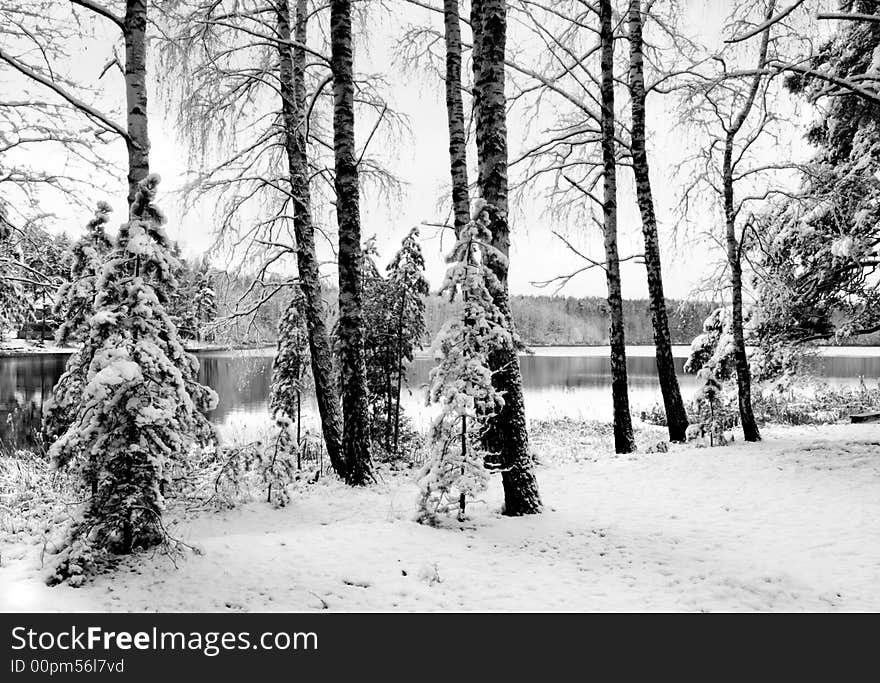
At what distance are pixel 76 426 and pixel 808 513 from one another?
7.79m

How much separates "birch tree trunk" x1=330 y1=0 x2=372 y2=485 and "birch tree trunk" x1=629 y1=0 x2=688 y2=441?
620cm

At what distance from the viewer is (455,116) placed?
8289mm

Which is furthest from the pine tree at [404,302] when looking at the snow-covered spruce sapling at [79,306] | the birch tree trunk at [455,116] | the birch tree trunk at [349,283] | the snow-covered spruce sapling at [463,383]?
the snow-covered spruce sapling at [79,306]

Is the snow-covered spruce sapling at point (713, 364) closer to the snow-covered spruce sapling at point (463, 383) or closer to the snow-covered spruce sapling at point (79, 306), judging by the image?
the snow-covered spruce sapling at point (463, 383)

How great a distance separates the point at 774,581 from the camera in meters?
4.38

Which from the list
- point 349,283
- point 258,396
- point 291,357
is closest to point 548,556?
point 349,283

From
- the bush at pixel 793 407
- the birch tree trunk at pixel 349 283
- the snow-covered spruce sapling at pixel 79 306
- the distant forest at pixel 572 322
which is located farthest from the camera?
the distant forest at pixel 572 322

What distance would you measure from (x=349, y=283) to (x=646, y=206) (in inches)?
263

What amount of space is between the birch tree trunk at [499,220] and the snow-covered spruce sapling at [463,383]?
0.34m

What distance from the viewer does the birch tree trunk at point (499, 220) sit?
6.10 metres

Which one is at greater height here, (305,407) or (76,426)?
(76,426)

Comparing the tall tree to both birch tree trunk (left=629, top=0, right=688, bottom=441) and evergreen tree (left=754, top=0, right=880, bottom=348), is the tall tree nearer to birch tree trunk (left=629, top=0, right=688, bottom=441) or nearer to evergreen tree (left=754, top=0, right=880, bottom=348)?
birch tree trunk (left=629, top=0, right=688, bottom=441)
